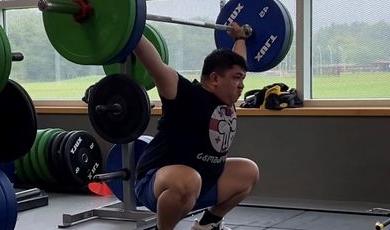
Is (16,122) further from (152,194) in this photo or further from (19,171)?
(19,171)

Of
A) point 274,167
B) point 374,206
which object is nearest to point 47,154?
point 274,167

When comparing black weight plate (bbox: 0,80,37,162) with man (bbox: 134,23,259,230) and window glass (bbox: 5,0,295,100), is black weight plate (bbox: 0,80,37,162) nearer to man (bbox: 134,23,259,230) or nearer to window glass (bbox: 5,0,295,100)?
man (bbox: 134,23,259,230)

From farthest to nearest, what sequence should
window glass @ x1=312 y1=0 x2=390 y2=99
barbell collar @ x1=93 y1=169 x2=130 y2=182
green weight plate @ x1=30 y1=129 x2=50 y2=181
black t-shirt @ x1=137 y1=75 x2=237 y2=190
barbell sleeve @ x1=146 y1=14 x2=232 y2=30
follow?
green weight plate @ x1=30 y1=129 x2=50 y2=181 < window glass @ x1=312 y1=0 x2=390 y2=99 < barbell collar @ x1=93 y1=169 x2=130 y2=182 < barbell sleeve @ x1=146 y1=14 x2=232 y2=30 < black t-shirt @ x1=137 y1=75 x2=237 y2=190

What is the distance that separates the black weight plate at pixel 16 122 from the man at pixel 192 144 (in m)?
0.47

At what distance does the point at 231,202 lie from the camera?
9.23ft

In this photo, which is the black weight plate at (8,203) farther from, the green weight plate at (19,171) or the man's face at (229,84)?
the green weight plate at (19,171)

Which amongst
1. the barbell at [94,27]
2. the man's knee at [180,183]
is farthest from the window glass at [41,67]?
the man's knee at [180,183]

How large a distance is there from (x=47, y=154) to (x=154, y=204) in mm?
1889

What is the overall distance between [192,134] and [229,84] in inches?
10.3

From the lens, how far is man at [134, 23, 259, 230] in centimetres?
254

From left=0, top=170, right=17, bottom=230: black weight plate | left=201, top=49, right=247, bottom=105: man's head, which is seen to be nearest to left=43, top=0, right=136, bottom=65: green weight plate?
left=201, top=49, right=247, bottom=105: man's head

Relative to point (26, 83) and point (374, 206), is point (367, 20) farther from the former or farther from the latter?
point (26, 83)

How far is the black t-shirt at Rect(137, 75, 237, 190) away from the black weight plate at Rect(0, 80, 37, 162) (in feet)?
1.77

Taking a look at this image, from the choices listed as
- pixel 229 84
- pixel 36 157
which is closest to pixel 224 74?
pixel 229 84
